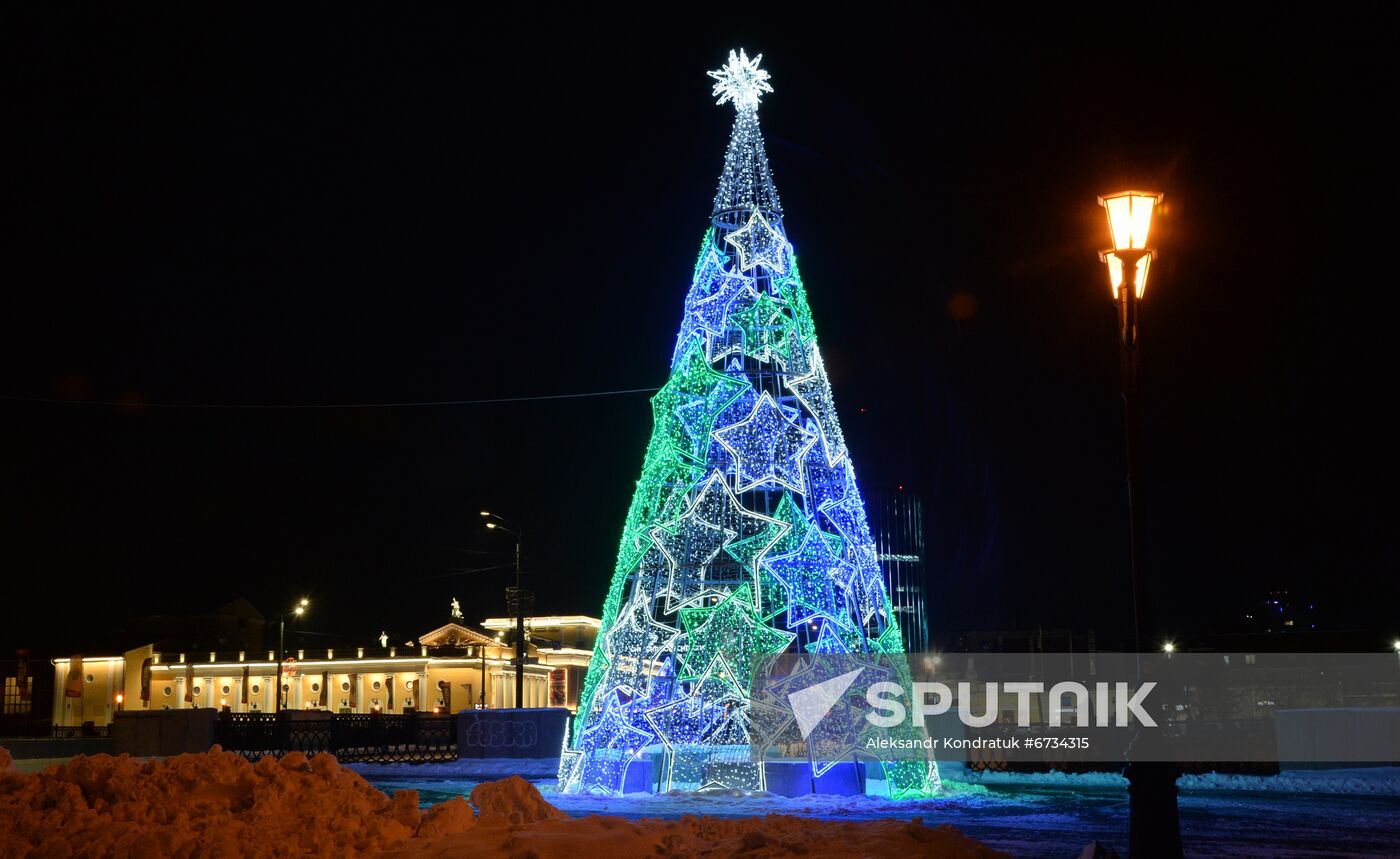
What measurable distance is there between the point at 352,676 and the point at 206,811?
64.2m

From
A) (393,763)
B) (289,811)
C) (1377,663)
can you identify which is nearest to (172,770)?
(289,811)

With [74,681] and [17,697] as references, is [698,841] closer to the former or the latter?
[74,681]

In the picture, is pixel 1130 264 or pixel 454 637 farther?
pixel 454 637

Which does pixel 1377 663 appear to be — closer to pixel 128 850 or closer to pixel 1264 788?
pixel 1264 788

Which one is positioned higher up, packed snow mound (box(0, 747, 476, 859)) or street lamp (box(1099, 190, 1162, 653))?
street lamp (box(1099, 190, 1162, 653))

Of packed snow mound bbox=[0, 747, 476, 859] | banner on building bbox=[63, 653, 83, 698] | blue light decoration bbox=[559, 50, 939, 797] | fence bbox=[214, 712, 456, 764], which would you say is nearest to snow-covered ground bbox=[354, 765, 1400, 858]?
blue light decoration bbox=[559, 50, 939, 797]

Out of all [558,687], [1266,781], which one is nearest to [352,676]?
[558,687]

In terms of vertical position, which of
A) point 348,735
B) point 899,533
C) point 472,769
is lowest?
point 472,769

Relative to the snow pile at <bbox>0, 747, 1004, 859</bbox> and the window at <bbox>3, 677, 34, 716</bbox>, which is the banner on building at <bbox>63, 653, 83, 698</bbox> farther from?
the snow pile at <bbox>0, 747, 1004, 859</bbox>

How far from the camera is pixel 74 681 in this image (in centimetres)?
7362

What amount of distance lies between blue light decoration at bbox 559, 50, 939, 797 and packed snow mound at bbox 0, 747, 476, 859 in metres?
7.19

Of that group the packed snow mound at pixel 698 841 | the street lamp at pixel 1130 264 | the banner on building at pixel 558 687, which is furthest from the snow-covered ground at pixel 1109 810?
the banner on building at pixel 558 687

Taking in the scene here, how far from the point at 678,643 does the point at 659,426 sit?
2.98m

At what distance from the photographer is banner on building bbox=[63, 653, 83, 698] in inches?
2891
